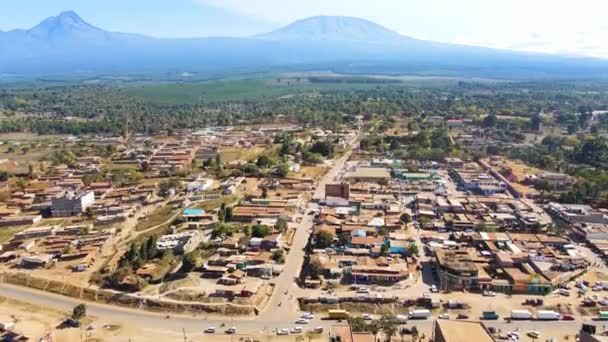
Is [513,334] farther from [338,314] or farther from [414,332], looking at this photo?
[338,314]

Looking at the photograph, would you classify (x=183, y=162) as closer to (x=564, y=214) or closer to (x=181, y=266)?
(x=181, y=266)

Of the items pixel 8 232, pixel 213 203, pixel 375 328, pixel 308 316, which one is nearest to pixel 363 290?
pixel 308 316

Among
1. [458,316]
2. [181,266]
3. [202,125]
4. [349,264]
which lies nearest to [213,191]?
[181,266]

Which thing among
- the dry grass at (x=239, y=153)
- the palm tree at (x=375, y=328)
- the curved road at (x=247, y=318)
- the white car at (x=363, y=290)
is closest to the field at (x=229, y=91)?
the dry grass at (x=239, y=153)

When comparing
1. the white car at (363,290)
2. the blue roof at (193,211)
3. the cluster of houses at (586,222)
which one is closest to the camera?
the white car at (363,290)

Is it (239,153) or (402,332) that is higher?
(239,153)

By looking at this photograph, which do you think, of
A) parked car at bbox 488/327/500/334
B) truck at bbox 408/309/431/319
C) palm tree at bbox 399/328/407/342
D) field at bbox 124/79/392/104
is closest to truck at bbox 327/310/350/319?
palm tree at bbox 399/328/407/342

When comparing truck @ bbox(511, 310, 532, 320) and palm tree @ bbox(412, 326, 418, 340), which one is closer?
palm tree @ bbox(412, 326, 418, 340)

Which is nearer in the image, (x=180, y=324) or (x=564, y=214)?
(x=180, y=324)

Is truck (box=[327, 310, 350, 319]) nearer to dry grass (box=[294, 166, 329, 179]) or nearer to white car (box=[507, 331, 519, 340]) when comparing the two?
white car (box=[507, 331, 519, 340])

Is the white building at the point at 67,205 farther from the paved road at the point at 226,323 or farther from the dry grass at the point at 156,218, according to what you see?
the paved road at the point at 226,323

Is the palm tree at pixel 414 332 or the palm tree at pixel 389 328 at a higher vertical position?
the palm tree at pixel 389 328
